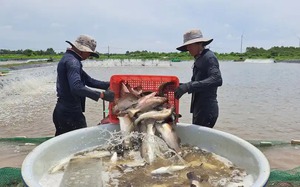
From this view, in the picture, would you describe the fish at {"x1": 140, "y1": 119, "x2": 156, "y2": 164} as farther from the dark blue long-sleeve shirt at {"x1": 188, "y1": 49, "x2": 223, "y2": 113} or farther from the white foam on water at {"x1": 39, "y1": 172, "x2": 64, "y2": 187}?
the white foam on water at {"x1": 39, "y1": 172, "x2": 64, "y2": 187}

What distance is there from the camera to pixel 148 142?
13.0 ft

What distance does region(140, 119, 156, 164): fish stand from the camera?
3853mm

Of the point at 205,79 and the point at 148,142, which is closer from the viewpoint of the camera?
the point at 148,142

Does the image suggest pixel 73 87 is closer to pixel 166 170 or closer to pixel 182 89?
pixel 182 89

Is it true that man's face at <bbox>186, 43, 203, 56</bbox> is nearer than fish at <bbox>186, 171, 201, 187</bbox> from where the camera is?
No

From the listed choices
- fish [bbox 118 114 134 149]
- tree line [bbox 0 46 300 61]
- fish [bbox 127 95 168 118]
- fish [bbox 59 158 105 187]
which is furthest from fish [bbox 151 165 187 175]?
tree line [bbox 0 46 300 61]

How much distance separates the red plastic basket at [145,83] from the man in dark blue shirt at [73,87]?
279 millimetres

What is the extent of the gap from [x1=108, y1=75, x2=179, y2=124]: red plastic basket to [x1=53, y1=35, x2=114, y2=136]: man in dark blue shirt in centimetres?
28

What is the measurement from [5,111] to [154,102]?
33.3 feet

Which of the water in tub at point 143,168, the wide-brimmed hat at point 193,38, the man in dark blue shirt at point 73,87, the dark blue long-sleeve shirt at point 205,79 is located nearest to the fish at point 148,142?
the water in tub at point 143,168

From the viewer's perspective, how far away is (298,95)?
18.3 m

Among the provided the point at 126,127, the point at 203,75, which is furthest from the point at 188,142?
the point at 203,75

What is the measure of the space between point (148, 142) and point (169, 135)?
296 millimetres

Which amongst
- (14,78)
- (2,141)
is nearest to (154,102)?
(2,141)
